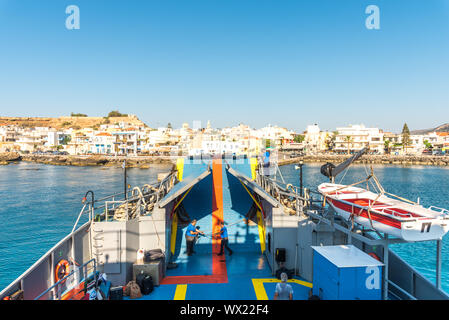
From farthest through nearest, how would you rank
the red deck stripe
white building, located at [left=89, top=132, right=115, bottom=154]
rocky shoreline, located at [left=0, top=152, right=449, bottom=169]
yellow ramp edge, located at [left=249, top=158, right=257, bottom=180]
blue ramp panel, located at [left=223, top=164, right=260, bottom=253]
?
white building, located at [left=89, top=132, right=115, bottom=154] < rocky shoreline, located at [left=0, top=152, right=449, bottom=169] < yellow ramp edge, located at [left=249, top=158, right=257, bottom=180] < blue ramp panel, located at [left=223, top=164, right=260, bottom=253] < the red deck stripe

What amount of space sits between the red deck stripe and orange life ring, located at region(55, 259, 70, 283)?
264 centimetres

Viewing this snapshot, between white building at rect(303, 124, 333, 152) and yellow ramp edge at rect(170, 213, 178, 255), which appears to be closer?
yellow ramp edge at rect(170, 213, 178, 255)

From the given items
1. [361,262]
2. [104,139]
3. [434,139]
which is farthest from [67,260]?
[434,139]

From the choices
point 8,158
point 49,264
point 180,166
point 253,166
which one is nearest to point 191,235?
point 180,166

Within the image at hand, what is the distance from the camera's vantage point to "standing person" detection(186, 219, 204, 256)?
10492mm

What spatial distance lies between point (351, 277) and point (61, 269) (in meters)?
7.03

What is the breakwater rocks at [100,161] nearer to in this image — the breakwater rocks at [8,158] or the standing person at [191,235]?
the breakwater rocks at [8,158]

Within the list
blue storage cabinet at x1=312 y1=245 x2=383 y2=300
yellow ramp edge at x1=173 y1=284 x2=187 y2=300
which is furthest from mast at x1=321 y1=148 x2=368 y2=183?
yellow ramp edge at x1=173 y1=284 x2=187 y2=300

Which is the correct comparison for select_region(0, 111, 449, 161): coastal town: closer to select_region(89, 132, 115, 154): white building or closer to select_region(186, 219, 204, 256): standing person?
select_region(89, 132, 115, 154): white building

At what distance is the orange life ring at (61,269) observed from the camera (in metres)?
7.48

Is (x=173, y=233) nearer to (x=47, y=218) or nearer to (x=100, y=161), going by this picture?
(x=47, y=218)

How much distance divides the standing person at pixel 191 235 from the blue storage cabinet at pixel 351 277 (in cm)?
541

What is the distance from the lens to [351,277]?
553 centimetres
